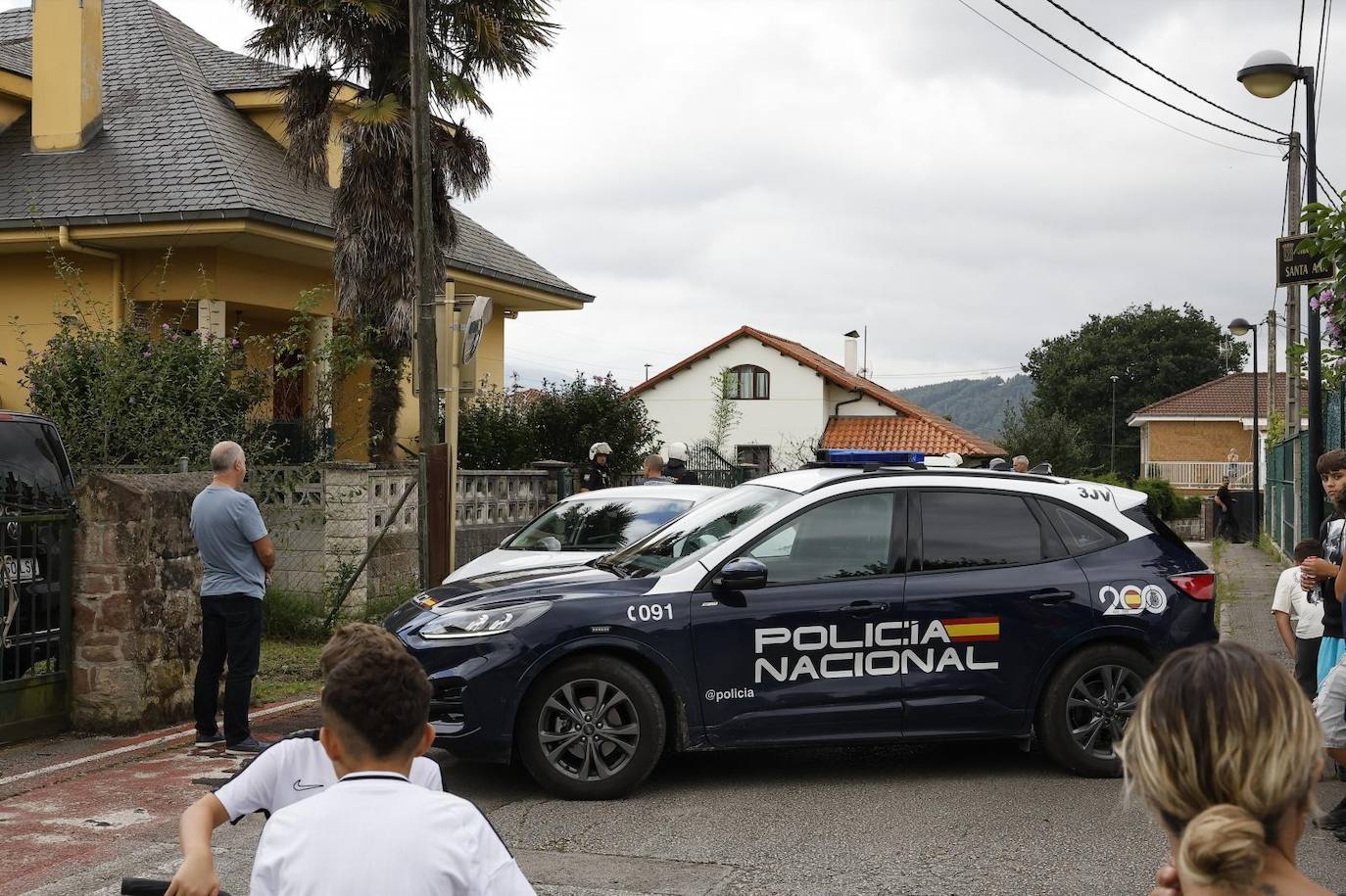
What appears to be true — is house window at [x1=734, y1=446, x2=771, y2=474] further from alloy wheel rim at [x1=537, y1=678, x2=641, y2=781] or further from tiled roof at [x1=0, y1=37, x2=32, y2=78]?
alloy wheel rim at [x1=537, y1=678, x2=641, y2=781]

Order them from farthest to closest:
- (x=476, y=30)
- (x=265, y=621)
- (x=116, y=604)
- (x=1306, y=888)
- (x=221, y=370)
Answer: (x=476, y=30), (x=221, y=370), (x=265, y=621), (x=116, y=604), (x=1306, y=888)

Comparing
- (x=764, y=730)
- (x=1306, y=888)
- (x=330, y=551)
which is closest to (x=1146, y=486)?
(x=330, y=551)

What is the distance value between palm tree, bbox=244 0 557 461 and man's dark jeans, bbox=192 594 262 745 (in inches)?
363

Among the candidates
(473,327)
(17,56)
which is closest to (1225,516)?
(473,327)

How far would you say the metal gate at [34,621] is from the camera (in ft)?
27.1

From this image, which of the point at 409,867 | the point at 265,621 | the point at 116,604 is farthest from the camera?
the point at 265,621

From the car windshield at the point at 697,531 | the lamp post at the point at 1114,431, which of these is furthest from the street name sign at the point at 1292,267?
the lamp post at the point at 1114,431

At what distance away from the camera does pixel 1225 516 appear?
35500 mm

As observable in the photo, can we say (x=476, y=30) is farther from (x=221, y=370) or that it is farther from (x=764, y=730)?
(x=764, y=730)

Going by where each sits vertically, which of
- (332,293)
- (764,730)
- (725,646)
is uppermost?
(332,293)

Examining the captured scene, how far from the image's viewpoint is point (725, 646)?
7172mm

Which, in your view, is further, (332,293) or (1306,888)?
(332,293)

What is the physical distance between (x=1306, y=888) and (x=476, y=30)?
1636 centimetres

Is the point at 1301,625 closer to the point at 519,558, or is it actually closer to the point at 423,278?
the point at 519,558
